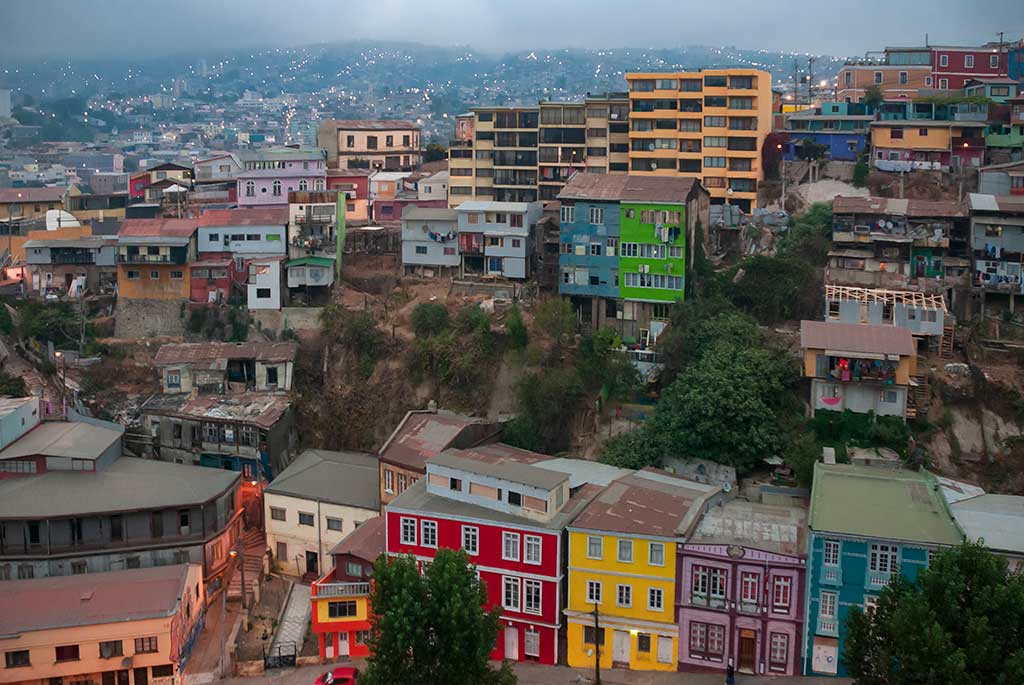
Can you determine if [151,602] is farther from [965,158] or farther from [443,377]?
[965,158]

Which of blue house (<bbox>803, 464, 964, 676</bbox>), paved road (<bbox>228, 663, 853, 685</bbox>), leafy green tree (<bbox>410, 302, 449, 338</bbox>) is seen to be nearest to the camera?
blue house (<bbox>803, 464, 964, 676</bbox>)

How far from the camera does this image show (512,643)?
27391mm

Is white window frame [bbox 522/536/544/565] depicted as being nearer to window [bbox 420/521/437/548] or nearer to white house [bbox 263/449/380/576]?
window [bbox 420/521/437/548]

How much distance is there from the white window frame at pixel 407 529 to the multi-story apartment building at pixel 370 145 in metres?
31.9

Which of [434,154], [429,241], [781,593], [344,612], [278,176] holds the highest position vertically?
[434,154]

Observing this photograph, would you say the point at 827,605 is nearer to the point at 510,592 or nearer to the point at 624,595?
the point at 624,595

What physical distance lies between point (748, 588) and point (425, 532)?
757 cm

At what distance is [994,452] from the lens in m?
31.0

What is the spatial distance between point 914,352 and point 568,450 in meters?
10.1

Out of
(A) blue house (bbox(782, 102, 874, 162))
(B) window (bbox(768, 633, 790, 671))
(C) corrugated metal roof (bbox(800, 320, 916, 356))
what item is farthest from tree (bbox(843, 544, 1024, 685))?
(A) blue house (bbox(782, 102, 874, 162))

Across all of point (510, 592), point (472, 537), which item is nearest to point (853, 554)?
point (510, 592)

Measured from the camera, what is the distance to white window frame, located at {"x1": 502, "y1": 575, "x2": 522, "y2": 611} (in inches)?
1069

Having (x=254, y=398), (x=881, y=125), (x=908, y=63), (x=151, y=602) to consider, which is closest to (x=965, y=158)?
(x=881, y=125)

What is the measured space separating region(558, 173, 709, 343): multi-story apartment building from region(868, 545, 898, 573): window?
1474 centimetres
